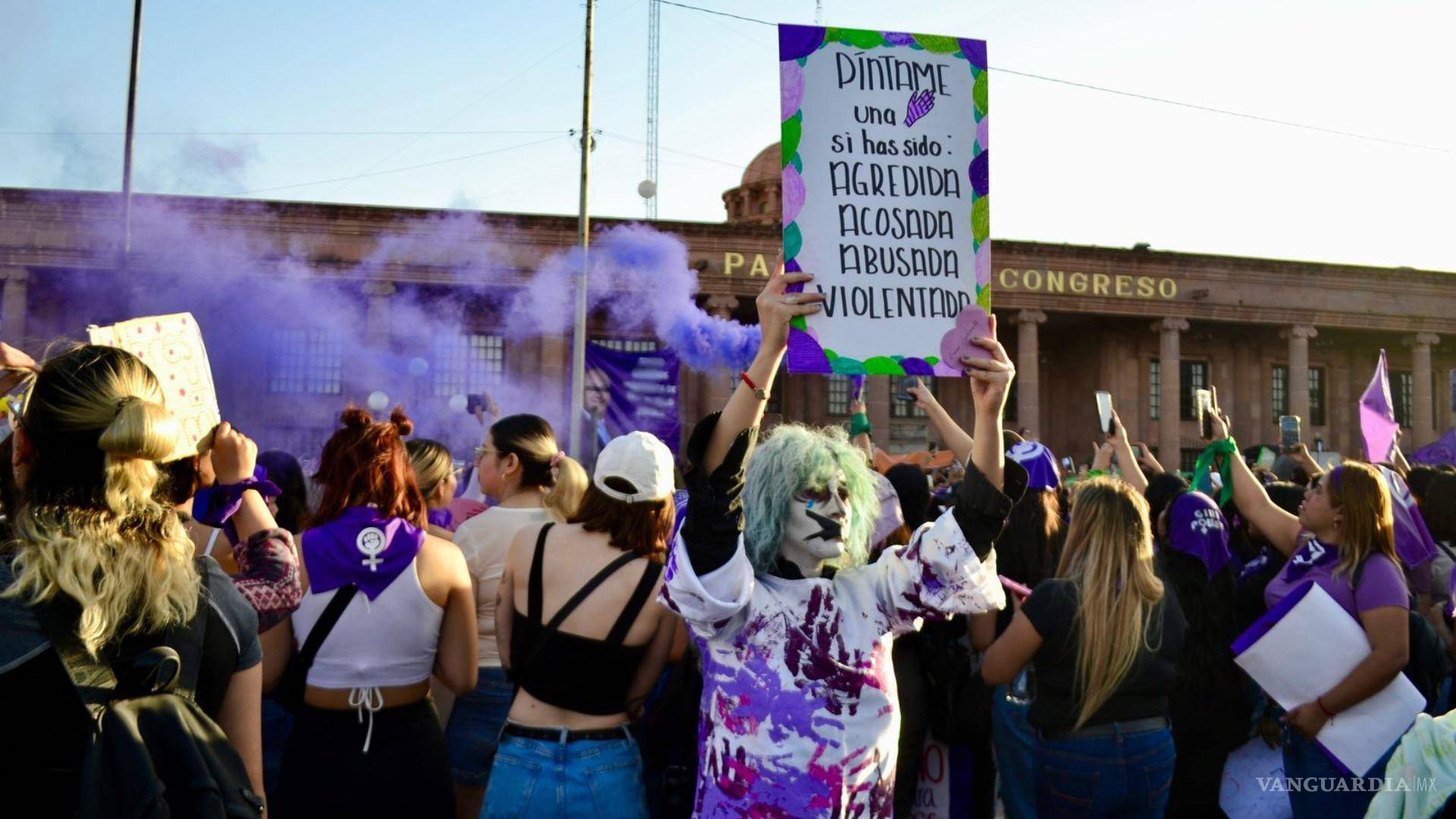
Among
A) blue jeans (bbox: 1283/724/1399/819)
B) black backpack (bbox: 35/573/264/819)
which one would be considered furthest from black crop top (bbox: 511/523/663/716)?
blue jeans (bbox: 1283/724/1399/819)

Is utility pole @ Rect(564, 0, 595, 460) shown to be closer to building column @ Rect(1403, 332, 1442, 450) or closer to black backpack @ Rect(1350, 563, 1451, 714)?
black backpack @ Rect(1350, 563, 1451, 714)

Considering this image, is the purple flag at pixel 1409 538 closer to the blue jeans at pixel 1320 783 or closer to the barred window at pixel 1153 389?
the blue jeans at pixel 1320 783

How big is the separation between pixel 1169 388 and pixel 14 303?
2949 centimetres

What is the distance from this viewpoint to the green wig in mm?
2975

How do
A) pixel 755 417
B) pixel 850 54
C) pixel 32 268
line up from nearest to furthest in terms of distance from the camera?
pixel 755 417 → pixel 850 54 → pixel 32 268

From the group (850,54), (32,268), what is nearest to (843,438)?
(850,54)

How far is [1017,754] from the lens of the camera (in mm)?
4359

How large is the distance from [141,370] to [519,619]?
159 centimetres

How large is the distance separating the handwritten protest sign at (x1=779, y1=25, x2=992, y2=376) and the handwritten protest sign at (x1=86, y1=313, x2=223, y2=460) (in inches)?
89.6

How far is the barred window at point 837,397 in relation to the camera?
32.8 m

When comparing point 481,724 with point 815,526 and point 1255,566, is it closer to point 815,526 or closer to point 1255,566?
point 815,526

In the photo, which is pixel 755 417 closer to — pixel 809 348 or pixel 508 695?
pixel 809 348

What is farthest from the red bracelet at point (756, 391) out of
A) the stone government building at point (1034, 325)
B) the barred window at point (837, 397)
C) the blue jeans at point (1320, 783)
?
the barred window at point (837, 397)

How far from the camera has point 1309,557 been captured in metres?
4.72
